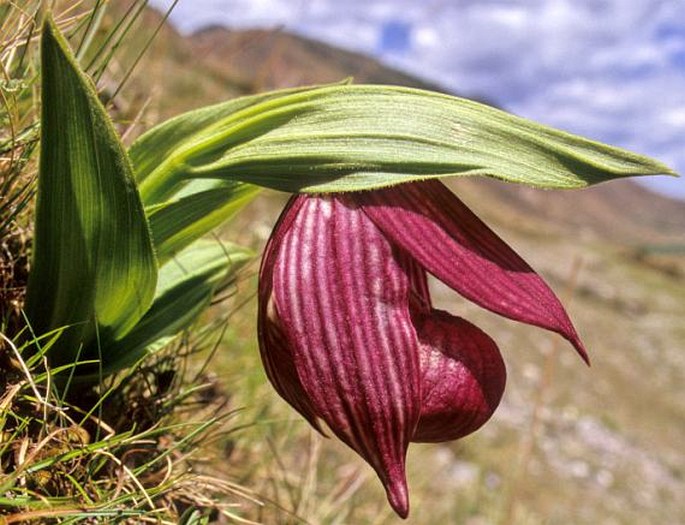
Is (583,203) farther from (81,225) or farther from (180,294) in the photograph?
(81,225)

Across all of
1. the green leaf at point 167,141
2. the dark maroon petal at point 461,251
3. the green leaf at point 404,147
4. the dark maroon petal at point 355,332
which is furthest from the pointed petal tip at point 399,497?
the green leaf at point 167,141

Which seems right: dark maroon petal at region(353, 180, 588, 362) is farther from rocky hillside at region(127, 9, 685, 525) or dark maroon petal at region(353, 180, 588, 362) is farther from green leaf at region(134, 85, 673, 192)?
rocky hillside at region(127, 9, 685, 525)

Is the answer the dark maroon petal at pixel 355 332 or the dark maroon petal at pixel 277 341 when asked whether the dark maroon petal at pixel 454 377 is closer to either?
the dark maroon petal at pixel 355 332


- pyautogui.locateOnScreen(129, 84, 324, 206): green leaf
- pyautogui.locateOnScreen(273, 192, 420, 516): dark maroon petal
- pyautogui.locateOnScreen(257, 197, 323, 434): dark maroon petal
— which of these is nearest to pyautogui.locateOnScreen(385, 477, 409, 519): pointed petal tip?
pyautogui.locateOnScreen(273, 192, 420, 516): dark maroon petal

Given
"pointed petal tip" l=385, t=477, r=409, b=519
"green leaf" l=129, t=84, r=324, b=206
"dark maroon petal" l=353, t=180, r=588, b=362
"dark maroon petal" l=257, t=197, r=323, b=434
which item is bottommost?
"pointed petal tip" l=385, t=477, r=409, b=519

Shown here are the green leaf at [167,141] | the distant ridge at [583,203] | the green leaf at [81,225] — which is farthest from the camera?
the distant ridge at [583,203]

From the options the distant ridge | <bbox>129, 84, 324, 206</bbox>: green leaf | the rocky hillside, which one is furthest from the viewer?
the distant ridge
